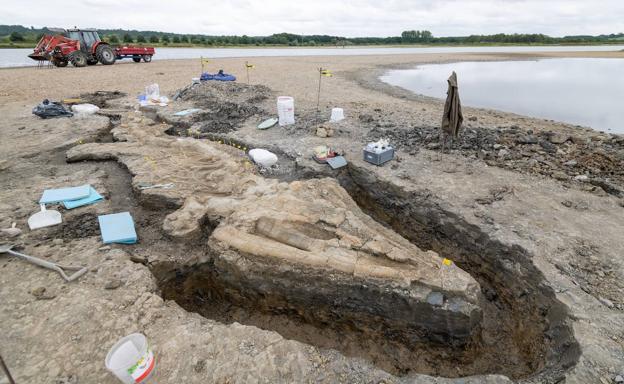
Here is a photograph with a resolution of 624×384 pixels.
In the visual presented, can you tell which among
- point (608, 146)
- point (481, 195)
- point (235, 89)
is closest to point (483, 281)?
point (481, 195)

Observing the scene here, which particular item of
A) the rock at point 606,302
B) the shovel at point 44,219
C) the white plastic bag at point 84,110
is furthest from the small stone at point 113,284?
the white plastic bag at point 84,110

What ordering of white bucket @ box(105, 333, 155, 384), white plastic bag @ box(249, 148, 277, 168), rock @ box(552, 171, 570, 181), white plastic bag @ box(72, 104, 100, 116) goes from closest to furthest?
white bucket @ box(105, 333, 155, 384)
rock @ box(552, 171, 570, 181)
white plastic bag @ box(249, 148, 277, 168)
white plastic bag @ box(72, 104, 100, 116)

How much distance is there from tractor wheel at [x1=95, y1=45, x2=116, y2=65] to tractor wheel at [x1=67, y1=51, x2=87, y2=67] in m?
0.79

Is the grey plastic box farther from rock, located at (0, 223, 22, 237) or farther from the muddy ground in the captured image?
rock, located at (0, 223, 22, 237)

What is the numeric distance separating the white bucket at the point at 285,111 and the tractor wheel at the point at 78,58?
17975 mm

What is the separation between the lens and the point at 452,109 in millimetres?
6691

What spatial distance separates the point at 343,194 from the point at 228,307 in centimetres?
259

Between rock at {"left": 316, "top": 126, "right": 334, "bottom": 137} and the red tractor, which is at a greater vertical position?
the red tractor

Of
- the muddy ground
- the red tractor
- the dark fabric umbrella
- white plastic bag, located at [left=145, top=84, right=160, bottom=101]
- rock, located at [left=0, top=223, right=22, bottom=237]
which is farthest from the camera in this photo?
the red tractor

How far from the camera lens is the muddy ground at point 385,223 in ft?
9.88

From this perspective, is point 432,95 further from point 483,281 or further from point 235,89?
point 483,281

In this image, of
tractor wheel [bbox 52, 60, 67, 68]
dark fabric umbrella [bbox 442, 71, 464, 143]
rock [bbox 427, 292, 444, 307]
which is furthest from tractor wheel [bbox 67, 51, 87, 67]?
rock [bbox 427, 292, 444, 307]

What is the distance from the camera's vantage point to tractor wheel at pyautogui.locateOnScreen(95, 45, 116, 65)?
21.2m

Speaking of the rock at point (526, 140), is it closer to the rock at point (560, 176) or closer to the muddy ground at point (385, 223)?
the muddy ground at point (385, 223)
